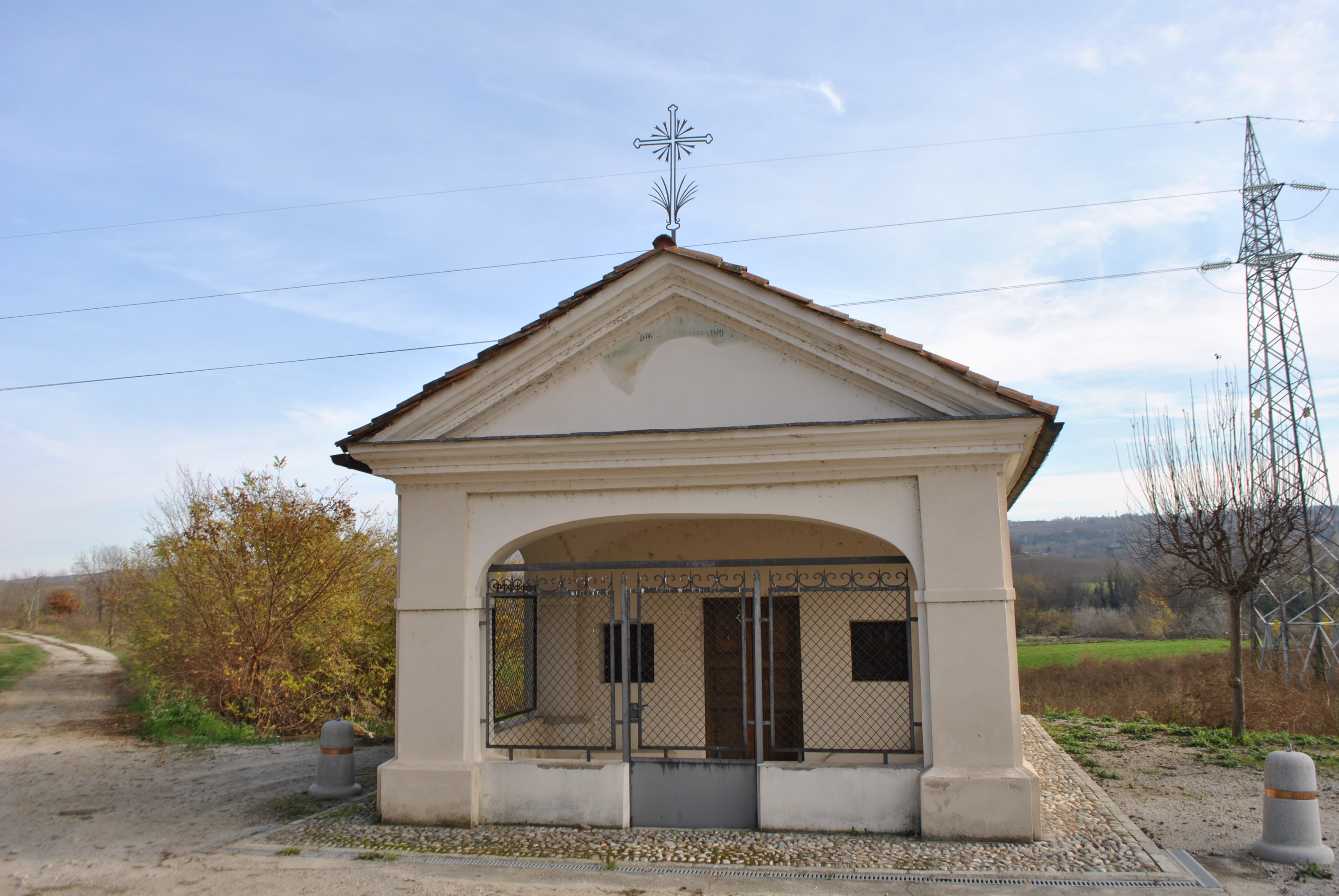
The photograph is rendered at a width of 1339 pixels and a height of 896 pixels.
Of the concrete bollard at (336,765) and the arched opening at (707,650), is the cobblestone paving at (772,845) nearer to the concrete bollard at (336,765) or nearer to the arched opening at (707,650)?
the concrete bollard at (336,765)

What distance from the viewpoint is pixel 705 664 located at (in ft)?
31.0

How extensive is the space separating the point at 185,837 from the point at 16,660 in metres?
21.5

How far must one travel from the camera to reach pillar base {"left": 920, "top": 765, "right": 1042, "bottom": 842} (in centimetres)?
650

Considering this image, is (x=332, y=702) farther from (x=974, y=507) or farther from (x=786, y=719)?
(x=974, y=507)

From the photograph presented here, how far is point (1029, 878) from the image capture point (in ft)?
19.0

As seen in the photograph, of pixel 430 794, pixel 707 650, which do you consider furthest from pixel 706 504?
pixel 430 794

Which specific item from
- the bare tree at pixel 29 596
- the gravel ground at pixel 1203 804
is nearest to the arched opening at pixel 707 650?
the gravel ground at pixel 1203 804

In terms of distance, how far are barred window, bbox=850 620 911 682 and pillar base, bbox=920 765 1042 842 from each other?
2.26 meters

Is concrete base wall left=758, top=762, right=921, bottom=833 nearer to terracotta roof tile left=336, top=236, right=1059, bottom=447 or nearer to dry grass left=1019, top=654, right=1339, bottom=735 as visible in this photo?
terracotta roof tile left=336, top=236, right=1059, bottom=447

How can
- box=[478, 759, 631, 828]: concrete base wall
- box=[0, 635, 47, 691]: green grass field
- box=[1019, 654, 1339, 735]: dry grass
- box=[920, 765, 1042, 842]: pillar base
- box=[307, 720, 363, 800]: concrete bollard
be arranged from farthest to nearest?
box=[0, 635, 47, 691]: green grass field, box=[1019, 654, 1339, 735]: dry grass, box=[307, 720, 363, 800]: concrete bollard, box=[478, 759, 631, 828]: concrete base wall, box=[920, 765, 1042, 842]: pillar base

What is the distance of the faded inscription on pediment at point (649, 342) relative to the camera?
24.9 feet

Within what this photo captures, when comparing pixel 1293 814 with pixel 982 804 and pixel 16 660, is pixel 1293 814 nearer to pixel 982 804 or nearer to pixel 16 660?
pixel 982 804

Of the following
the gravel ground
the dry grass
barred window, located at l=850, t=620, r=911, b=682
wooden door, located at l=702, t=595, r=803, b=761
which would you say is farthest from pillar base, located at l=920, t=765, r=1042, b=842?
the dry grass

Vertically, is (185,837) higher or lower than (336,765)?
lower
